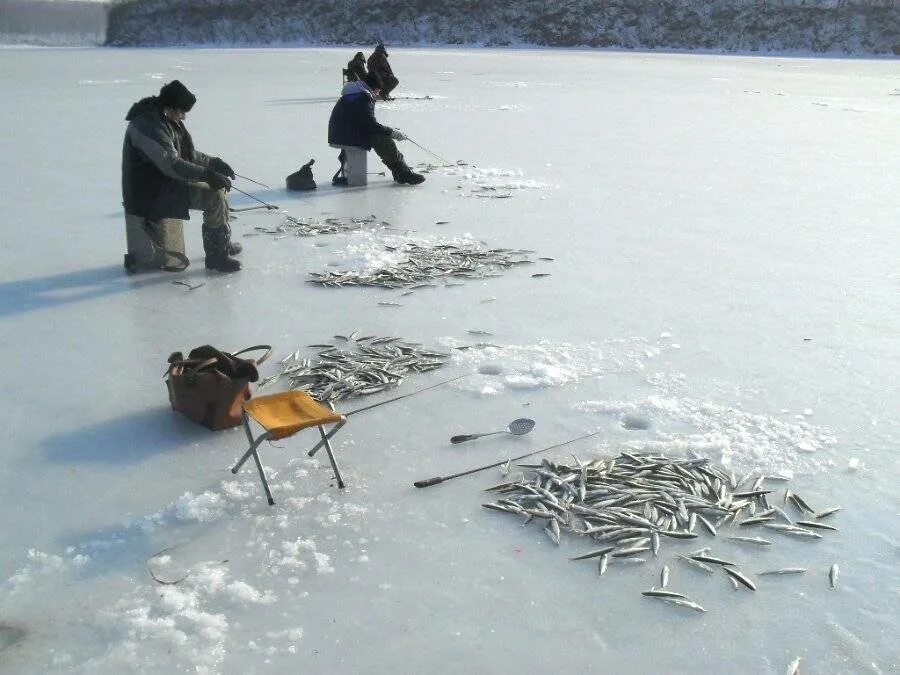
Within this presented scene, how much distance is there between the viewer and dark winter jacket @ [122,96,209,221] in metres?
6.61

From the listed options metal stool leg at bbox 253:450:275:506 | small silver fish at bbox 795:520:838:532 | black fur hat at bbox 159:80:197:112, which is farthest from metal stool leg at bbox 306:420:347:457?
black fur hat at bbox 159:80:197:112

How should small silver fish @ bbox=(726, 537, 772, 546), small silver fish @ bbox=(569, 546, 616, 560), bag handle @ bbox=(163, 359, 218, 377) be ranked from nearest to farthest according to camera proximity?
small silver fish @ bbox=(569, 546, 616, 560)
small silver fish @ bbox=(726, 537, 772, 546)
bag handle @ bbox=(163, 359, 218, 377)

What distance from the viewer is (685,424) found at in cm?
470

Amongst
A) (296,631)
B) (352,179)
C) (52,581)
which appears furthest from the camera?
(352,179)

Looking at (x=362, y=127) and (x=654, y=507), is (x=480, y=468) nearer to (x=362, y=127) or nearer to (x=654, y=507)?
(x=654, y=507)

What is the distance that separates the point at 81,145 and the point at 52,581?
11.4 metres

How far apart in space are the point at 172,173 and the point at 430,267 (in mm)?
2216

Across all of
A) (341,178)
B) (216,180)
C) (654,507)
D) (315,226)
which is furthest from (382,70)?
(654,507)

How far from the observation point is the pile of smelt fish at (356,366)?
16.5ft

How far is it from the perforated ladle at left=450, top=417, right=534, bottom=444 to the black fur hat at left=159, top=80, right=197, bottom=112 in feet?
12.2

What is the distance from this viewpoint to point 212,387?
175 inches

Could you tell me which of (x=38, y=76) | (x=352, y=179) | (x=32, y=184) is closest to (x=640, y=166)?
(x=352, y=179)

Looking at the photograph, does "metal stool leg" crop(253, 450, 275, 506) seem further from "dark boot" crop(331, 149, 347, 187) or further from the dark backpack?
"dark boot" crop(331, 149, 347, 187)

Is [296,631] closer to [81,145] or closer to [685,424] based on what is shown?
[685,424]
